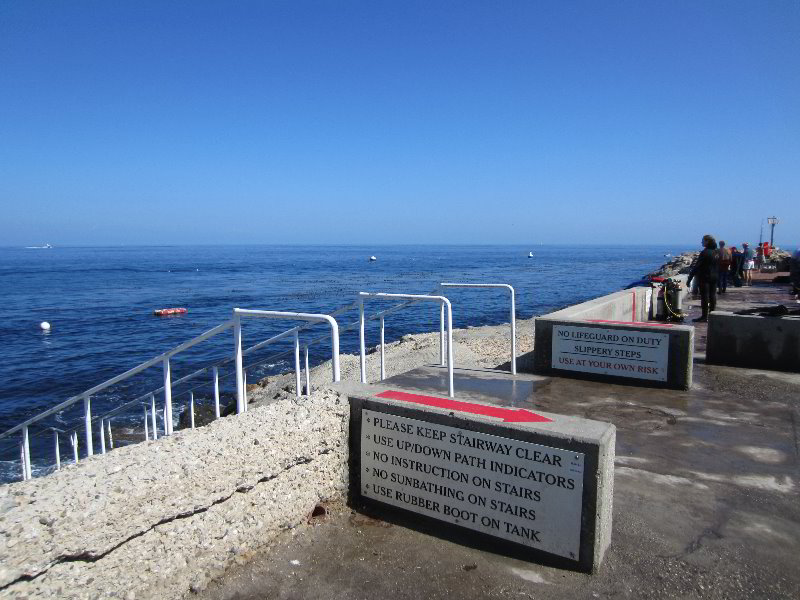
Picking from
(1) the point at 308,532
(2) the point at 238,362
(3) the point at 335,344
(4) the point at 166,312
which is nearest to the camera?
(1) the point at 308,532

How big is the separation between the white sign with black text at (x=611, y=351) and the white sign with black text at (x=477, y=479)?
4.32 metres

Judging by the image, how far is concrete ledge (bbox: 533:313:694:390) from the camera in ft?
22.2

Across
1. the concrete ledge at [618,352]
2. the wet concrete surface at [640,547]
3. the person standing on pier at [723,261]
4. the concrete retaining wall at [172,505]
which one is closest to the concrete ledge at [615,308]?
the concrete ledge at [618,352]

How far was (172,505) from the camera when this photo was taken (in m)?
2.80

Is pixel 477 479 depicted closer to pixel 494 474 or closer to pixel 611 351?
pixel 494 474

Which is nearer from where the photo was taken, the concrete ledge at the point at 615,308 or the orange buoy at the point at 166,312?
the concrete ledge at the point at 615,308

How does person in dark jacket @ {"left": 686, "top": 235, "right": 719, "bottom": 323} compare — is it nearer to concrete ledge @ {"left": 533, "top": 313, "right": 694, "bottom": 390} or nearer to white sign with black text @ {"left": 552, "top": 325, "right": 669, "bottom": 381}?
concrete ledge @ {"left": 533, "top": 313, "right": 694, "bottom": 390}

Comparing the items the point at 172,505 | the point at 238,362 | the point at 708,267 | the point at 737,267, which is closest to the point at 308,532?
the point at 172,505

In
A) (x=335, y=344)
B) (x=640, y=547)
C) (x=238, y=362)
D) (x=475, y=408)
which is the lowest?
(x=640, y=547)

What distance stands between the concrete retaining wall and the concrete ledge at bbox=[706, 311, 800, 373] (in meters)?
6.83

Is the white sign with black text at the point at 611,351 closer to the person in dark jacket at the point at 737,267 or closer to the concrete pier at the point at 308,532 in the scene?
the concrete pier at the point at 308,532

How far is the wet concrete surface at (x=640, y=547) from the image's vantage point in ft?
9.58

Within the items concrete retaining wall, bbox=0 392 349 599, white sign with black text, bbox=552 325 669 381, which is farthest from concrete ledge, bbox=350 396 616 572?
white sign with black text, bbox=552 325 669 381

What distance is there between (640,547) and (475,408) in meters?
1.26
